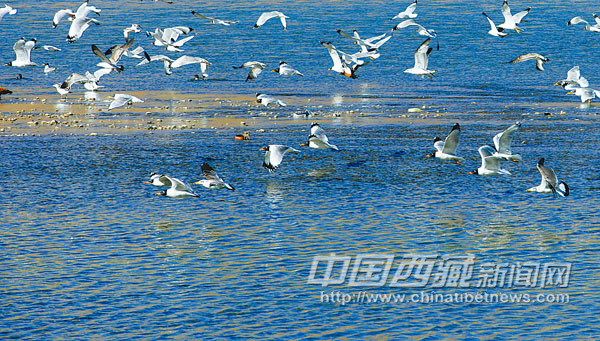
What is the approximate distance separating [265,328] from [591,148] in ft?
62.9

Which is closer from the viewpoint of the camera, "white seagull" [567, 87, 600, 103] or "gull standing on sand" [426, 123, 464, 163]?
"gull standing on sand" [426, 123, 464, 163]

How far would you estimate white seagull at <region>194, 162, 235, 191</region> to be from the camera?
76.7 feet

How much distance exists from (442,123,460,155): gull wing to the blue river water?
3.65 ft

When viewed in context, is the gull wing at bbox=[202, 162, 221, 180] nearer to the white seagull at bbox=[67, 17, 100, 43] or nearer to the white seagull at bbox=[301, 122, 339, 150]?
the white seagull at bbox=[301, 122, 339, 150]

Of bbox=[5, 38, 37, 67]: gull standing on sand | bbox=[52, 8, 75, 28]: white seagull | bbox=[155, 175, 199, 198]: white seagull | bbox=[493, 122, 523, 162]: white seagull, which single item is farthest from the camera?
bbox=[5, 38, 37, 67]: gull standing on sand

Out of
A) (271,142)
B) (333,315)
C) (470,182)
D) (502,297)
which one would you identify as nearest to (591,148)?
(470,182)

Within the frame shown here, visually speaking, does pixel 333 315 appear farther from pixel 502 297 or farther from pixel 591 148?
pixel 591 148

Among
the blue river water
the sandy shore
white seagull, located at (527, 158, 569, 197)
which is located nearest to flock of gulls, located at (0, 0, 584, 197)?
white seagull, located at (527, 158, 569, 197)

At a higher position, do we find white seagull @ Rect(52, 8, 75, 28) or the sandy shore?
white seagull @ Rect(52, 8, 75, 28)

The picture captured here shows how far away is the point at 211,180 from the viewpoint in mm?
24203

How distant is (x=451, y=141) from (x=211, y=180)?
6325 mm

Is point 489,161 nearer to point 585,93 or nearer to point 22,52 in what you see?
point 585,93

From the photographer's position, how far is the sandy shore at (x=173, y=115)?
121ft

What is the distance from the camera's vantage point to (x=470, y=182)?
26891 mm
